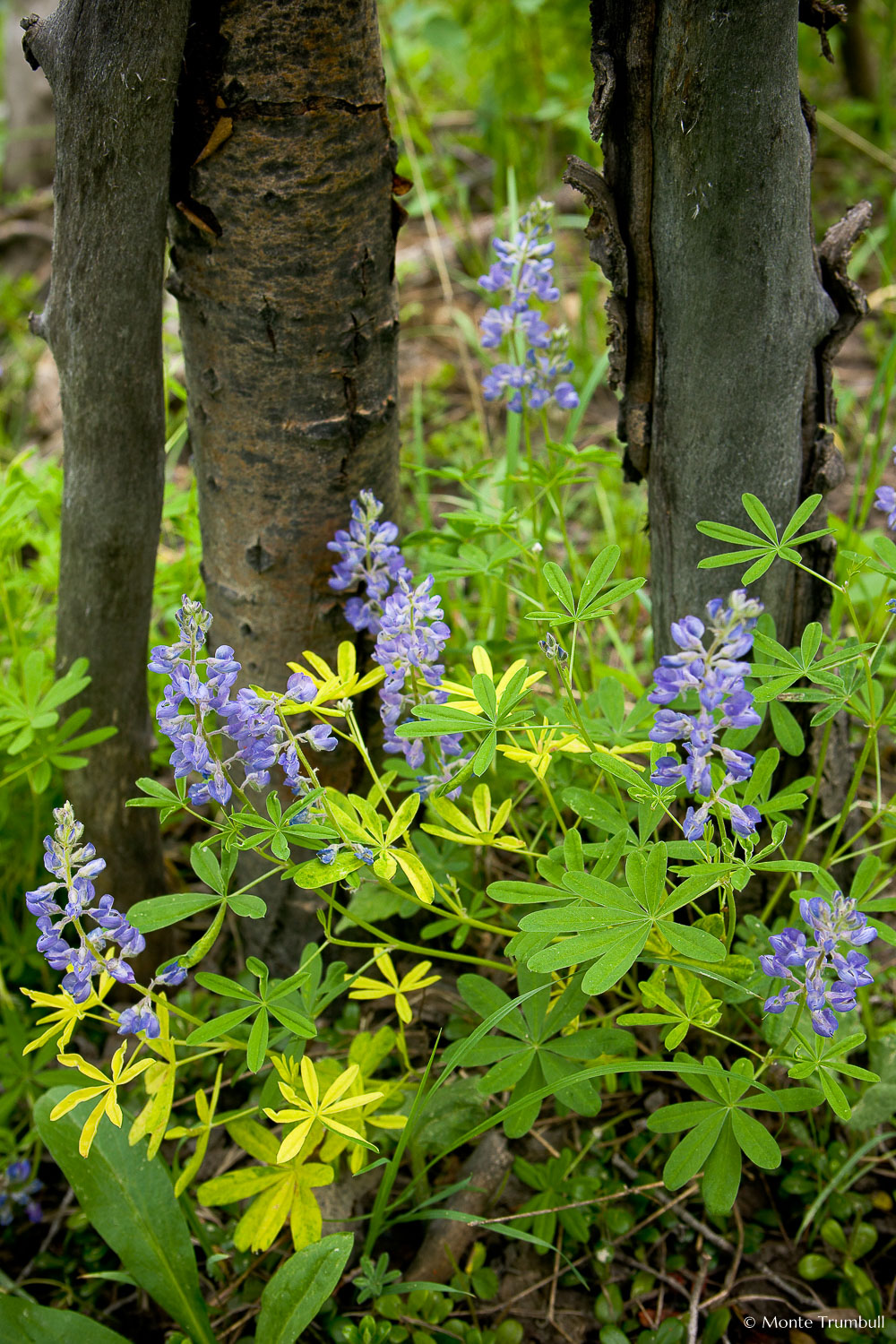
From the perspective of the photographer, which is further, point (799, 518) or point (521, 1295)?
point (521, 1295)

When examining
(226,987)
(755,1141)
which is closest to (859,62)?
(755,1141)

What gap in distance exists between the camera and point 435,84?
5211 mm

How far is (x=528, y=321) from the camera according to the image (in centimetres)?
183

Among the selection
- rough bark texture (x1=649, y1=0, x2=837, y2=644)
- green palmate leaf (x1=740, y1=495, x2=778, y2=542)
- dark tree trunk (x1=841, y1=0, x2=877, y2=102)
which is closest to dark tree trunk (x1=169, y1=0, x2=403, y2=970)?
rough bark texture (x1=649, y1=0, x2=837, y2=644)

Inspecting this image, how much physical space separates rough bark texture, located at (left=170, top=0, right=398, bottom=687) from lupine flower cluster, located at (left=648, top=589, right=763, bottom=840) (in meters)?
0.79

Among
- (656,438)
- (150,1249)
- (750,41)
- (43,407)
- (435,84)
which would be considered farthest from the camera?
(435,84)

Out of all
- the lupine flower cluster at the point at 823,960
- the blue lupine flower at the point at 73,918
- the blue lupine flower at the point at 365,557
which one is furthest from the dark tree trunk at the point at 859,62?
the blue lupine flower at the point at 73,918

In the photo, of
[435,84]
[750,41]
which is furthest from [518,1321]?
[435,84]

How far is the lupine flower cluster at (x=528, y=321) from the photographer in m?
1.78

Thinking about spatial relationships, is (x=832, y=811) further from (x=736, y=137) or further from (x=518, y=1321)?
(x=736, y=137)

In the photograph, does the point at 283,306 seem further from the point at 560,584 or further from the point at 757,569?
the point at 757,569

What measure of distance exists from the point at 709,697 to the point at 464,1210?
3.52 feet

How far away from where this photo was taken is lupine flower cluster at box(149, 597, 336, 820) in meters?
1.20

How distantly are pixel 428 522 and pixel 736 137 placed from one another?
1.03 metres
